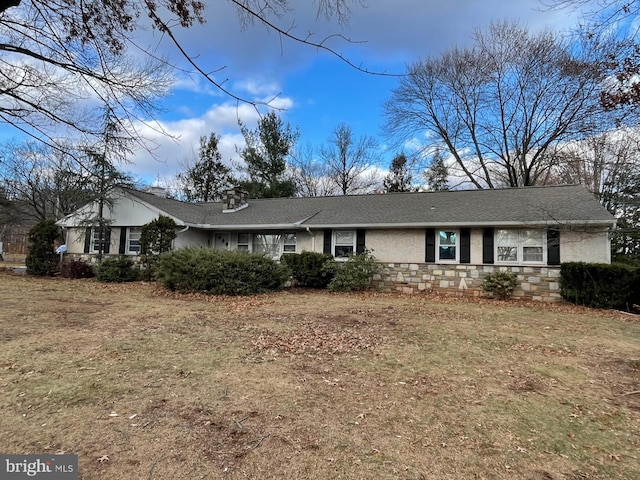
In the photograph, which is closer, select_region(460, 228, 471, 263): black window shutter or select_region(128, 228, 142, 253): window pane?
select_region(460, 228, 471, 263): black window shutter

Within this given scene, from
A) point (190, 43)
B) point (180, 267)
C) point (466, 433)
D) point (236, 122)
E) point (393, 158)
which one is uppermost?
point (393, 158)

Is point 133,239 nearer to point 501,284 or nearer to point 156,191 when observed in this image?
point 156,191

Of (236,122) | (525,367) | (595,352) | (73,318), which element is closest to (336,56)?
(236,122)

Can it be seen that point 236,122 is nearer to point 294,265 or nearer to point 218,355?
point 218,355

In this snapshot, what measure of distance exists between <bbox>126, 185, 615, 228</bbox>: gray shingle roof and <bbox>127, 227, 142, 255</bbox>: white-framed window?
139 centimetres

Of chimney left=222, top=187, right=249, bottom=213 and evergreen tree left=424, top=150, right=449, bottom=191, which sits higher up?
evergreen tree left=424, top=150, right=449, bottom=191

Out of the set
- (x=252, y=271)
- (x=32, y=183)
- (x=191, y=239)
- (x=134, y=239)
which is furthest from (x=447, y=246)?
(x=32, y=183)

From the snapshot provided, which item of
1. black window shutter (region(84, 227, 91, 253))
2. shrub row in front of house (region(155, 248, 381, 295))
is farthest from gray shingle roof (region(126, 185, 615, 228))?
black window shutter (region(84, 227, 91, 253))

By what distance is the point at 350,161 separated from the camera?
2970 cm

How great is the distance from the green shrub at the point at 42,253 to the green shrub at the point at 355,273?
11.7 meters

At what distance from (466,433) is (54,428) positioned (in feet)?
10.7

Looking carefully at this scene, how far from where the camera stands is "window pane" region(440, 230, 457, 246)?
12663 millimetres

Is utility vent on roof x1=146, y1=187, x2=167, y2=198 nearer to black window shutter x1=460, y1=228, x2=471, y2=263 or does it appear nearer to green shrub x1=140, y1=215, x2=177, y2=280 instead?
green shrub x1=140, y1=215, x2=177, y2=280

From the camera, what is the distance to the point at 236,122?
11.6 ft
